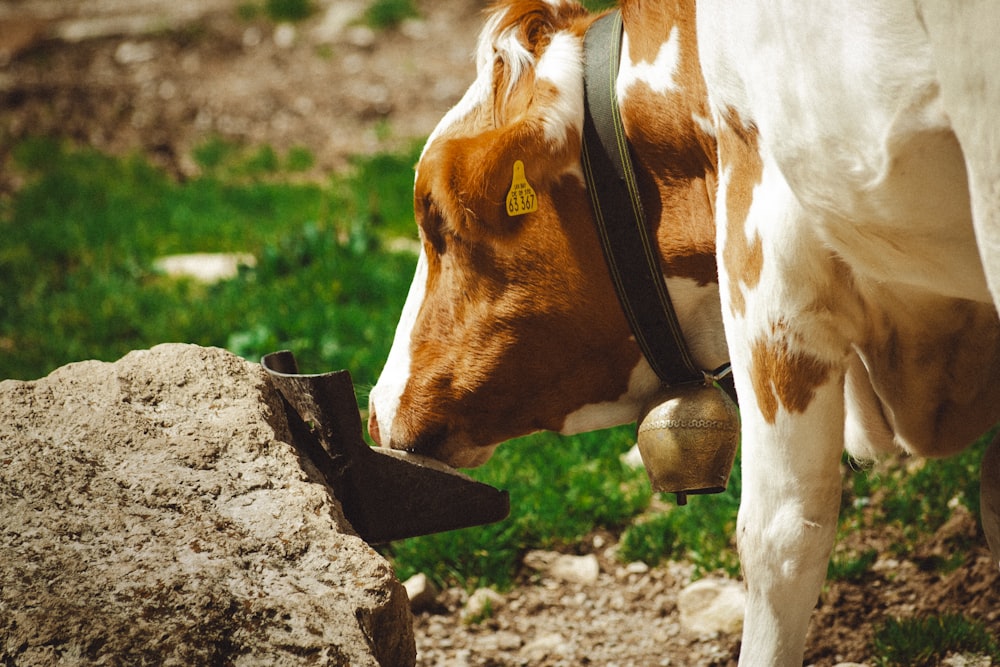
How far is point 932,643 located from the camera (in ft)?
8.93

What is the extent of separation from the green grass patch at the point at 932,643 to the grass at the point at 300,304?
362mm

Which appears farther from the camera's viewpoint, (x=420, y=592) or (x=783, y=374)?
(x=420, y=592)

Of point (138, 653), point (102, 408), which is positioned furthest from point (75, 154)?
point (138, 653)

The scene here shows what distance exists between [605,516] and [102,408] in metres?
1.86

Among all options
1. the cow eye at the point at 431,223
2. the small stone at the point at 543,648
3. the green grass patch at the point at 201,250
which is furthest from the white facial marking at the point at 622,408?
the green grass patch at the point at 201,250

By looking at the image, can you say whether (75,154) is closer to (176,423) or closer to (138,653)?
(176,423)

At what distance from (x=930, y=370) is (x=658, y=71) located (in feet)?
2.68

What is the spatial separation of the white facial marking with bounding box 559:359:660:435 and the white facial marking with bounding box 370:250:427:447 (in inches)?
17.1

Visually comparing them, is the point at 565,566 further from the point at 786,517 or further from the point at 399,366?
the point at 786,517

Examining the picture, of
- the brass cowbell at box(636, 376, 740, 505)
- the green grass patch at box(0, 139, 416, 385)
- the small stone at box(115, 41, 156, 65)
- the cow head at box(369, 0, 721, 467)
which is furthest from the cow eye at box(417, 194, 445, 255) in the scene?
the small stone at box(115, 41, 156, 65)

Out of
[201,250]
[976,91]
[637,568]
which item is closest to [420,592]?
[637,568]

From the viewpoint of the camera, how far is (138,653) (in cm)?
178

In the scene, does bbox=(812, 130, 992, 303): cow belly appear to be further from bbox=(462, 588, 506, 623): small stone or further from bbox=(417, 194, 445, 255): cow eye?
bbox=(462, 588, 506, 623): small stone

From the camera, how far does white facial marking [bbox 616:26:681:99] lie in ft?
7.43
